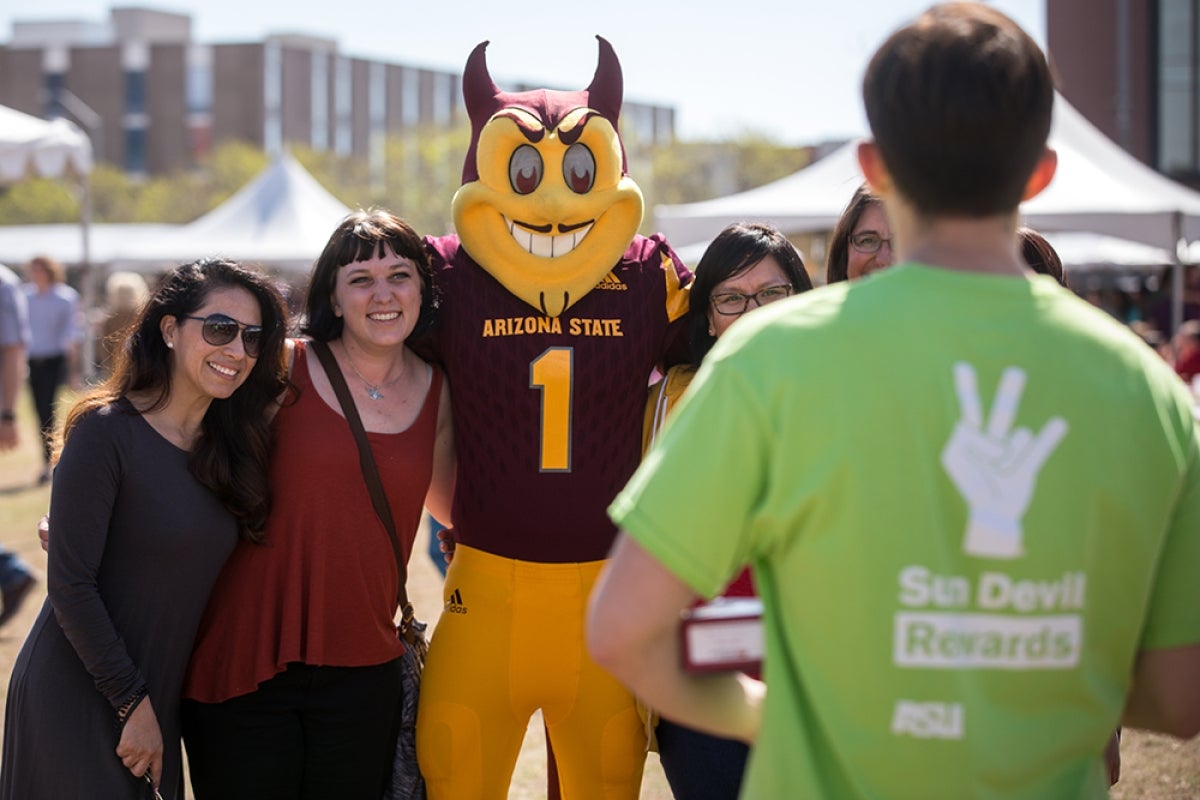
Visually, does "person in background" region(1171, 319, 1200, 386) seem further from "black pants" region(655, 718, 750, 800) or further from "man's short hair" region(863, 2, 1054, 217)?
"man's short hair" region(863, 2, 1054, 217)

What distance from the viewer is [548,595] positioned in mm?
3230

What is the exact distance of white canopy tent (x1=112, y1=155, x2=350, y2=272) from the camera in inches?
595

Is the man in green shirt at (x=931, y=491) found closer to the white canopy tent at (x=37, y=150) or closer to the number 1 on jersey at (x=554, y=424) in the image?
the number 1 on jersey at (x=554, y=424)

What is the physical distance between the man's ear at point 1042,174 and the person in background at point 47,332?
1045cm

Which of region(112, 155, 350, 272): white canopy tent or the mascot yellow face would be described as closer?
the mascot yellow face

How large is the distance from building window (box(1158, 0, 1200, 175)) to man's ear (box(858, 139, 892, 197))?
88.2 feet

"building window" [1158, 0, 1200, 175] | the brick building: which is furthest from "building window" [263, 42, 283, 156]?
"building window" [1158, 0, 1200, 175]

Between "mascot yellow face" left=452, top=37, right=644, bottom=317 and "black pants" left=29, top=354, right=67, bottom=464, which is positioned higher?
"mascot yellow face" left=452, top=37, right=644, bottom=317

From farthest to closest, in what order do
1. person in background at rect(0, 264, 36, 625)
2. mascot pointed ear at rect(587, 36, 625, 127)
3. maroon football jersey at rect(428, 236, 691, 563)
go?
person in background at rect(0, 264, 36, 625) → mascot pointed ear at rect(587, 36, 625, 127) → maroon football jersey at rect(428, 236, 691, 563)

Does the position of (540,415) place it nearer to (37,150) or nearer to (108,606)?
(108,606)

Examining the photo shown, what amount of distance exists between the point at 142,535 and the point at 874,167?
6.32 feet

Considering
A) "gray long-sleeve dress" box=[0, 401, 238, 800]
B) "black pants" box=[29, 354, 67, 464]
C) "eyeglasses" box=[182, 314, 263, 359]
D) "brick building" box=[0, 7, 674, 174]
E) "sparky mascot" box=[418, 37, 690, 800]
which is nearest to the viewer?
"gray long-sleeve dress" box=[0, 401, 238, 800]

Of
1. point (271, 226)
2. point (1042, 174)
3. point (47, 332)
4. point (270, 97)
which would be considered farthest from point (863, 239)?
point (270, 97)

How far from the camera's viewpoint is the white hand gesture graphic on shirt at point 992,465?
136 cm
